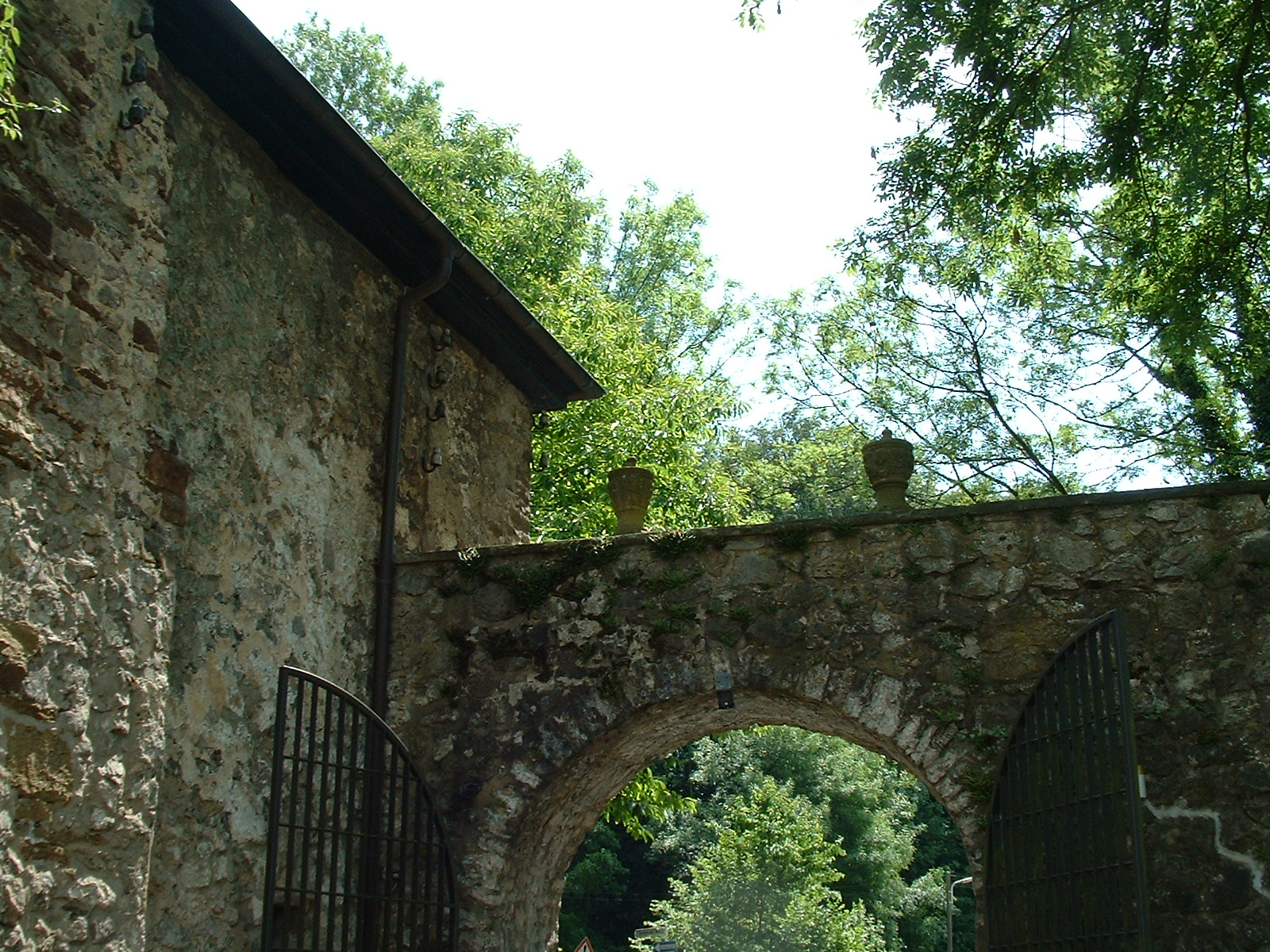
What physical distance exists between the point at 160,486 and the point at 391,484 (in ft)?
6.65

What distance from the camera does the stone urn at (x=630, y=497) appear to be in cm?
702

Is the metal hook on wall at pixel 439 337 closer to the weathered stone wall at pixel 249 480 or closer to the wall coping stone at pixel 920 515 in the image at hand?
the weathered stone wall at pixel 249 480

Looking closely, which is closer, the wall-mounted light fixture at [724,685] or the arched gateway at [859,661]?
the arched gateway at [859,661]

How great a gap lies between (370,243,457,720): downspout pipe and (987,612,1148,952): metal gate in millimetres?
3137

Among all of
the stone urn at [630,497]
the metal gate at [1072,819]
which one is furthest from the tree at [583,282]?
the metal gate at [1072,819]

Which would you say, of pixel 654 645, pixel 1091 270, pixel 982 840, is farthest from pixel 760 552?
pixel 1091 270

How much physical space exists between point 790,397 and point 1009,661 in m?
13.3

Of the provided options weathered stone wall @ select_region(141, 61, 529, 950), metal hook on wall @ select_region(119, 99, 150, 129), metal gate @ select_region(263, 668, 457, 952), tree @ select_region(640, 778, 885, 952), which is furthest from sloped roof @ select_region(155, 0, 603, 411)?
tree @ select_region(640, 778, 885, 952)

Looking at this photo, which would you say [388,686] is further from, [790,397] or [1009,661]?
[790,397]

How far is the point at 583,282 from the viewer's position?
603 inches

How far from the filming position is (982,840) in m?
5.64

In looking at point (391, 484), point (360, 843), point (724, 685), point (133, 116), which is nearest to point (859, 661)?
point (724, 685)

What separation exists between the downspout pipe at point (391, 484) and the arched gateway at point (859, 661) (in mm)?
88

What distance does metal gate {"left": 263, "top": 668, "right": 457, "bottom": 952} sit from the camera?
17.5ft
